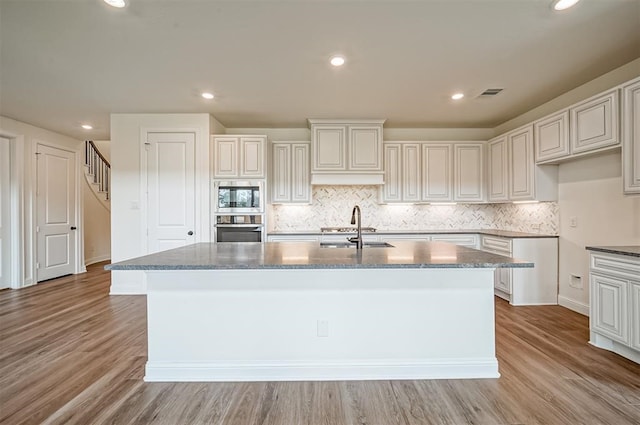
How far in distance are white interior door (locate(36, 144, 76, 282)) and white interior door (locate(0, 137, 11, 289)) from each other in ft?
1.35

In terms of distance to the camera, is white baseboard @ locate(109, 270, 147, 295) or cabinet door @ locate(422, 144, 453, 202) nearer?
white baseboard @ locate(109, 270, 147, 295)

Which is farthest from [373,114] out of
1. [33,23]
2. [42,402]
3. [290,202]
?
[42,402]

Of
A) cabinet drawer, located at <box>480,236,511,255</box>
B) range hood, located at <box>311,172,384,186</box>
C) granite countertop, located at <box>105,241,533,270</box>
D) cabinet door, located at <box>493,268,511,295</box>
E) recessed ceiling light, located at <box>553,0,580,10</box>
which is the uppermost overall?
recessed ceiling light, located at <box>553,0,580,10</box>

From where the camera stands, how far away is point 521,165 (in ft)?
13.4

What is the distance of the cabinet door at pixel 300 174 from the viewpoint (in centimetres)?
485

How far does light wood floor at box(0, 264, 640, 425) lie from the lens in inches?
70.3

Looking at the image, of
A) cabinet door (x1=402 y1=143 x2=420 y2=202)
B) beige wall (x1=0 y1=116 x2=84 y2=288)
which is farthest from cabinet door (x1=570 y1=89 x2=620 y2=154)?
beige wall (x1=0 y1=116 x2=84 y2=288)

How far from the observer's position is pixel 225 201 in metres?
4.39

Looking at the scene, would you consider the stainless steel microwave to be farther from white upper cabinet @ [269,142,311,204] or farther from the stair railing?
the stair railing

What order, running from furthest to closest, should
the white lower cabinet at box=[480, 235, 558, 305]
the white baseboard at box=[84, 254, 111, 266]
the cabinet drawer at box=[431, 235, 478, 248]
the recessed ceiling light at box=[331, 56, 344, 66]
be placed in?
the white baseboard at box=[84, 254, 111, 266], the cabinet drawer at box=[431, 235, 478, 248], the white lower cabinet at box=[480, 235, 558, 305], the recessed ceiling light at box=[331, 56, 344, 66]

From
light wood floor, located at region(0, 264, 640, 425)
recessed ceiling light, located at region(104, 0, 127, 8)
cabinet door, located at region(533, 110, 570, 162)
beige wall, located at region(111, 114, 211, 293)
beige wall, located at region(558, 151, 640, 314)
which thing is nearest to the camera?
light wood floor, located at region(0, 264, 640, 425)

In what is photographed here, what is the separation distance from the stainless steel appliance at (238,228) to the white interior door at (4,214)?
11.3 feet

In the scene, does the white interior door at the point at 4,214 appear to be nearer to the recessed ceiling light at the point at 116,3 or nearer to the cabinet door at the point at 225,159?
the cabinet door at the point at 225,159

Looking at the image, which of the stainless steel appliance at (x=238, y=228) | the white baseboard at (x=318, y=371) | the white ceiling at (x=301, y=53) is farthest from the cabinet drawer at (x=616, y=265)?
the stainless steel appliance at (x=238, y=228)
